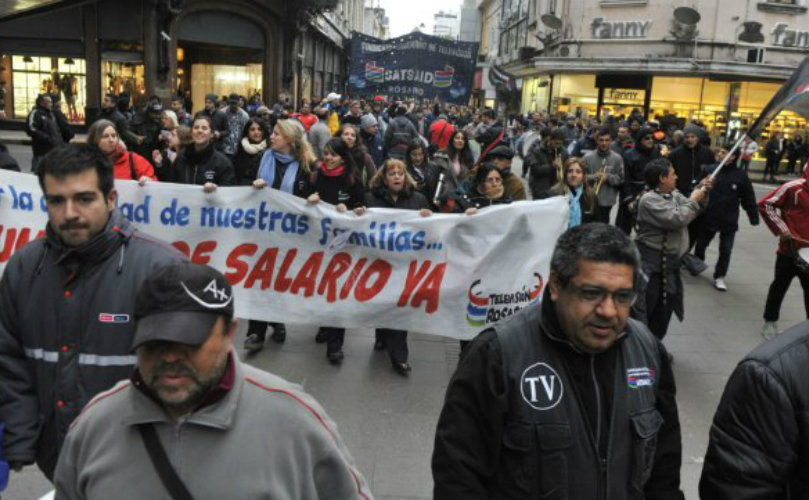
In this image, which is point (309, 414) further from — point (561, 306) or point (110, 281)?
Result: point (110, 281)

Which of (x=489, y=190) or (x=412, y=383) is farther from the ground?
(x=489, y=190)

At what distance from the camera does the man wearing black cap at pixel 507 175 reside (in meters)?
6.53

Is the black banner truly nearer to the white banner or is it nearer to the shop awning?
the shop awning

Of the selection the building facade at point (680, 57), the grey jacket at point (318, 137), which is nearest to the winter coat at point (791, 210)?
the grey jacket at point (318, 137)

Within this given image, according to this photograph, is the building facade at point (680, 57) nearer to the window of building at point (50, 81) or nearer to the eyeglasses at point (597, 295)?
the window of building at point (50, 81)

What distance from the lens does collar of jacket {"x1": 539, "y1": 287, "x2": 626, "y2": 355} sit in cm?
235

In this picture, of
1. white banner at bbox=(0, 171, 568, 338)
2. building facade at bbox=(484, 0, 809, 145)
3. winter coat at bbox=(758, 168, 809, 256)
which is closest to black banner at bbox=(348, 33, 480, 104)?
building facade at bbox=(484, 0, 809, 145)

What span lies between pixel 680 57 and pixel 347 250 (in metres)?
24.5

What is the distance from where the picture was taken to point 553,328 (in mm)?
2373

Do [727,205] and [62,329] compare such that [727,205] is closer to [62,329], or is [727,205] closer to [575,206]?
[575,206]

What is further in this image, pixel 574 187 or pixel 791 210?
pixel 574 187

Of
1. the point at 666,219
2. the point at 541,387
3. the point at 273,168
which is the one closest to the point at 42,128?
the point at 273,168

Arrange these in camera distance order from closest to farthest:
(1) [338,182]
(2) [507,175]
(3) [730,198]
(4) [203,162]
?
1. (1) [338,182]
2. (2) [507,175]
3. (4) [203,162]
4. (3) [730,198]

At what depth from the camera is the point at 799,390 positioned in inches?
81.9
